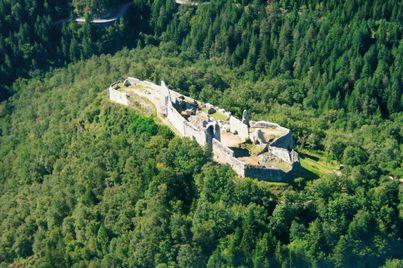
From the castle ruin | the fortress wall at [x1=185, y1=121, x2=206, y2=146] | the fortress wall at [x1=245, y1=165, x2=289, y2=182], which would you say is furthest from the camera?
the fortress wall at [x1=185, y1=121, x2=206, y2=146]

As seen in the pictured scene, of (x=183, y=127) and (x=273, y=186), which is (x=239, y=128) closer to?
(x=183, y=127)

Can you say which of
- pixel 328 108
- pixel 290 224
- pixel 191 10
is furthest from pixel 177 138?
pixel 191 10

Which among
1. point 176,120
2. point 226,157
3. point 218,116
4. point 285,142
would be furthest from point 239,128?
point 176,120

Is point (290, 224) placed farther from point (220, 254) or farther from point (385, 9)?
point (385, 9)

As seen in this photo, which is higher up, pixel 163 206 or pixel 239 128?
pixel 239 128

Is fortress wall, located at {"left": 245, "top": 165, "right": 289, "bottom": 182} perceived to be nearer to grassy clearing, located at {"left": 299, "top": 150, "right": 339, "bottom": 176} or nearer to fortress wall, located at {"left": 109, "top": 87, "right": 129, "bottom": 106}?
grassy clearing, located at {"left": 299, "top": 150, "right": 339, "bottom": 176}

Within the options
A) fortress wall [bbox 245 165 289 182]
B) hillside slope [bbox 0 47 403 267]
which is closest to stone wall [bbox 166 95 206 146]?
hillside slope [bbox 0 47 403 267]

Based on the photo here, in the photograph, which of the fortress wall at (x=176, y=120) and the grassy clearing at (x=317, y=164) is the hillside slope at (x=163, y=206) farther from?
the grassy clearing at (x=317, y=164)
